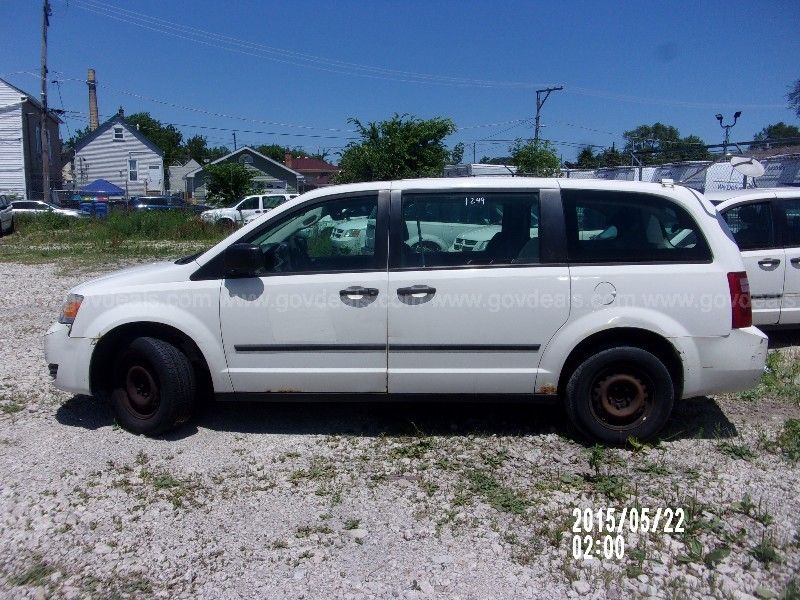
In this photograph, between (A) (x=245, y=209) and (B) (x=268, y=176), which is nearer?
(A) (x=245, y=209)

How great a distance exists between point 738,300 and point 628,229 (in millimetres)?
841

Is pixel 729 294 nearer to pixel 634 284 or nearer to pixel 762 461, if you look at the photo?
pixel 634 284

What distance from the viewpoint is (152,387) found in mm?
4922

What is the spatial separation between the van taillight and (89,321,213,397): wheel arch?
3.56 meters

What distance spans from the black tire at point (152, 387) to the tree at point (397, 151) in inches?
736

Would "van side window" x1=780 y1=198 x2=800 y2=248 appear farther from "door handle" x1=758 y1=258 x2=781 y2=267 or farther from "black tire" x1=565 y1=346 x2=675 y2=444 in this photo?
"black tire" x1=565 y1=346 x2=675 y2=444

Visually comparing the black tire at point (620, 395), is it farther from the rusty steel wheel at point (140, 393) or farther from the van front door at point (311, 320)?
the rusty steel wheel at point (140, 393)

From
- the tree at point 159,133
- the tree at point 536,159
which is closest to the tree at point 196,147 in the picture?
the tree at point 159,133

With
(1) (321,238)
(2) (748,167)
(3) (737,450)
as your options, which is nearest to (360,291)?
(1) (321,238)

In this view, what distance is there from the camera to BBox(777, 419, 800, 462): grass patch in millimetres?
4637

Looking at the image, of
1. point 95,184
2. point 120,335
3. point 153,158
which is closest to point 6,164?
point 95,184

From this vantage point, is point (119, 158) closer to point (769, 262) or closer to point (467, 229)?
point (769, 262)

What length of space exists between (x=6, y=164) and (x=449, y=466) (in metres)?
47.1

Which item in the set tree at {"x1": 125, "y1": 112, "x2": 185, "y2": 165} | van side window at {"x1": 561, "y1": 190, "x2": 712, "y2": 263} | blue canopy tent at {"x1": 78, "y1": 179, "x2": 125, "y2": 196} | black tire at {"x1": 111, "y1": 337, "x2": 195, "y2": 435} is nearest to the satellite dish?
van side window at {"x1": 561, "y1": 190, "x2": 712, "y2": 263}
